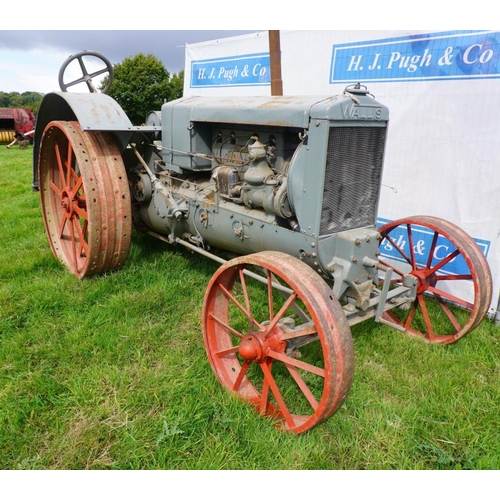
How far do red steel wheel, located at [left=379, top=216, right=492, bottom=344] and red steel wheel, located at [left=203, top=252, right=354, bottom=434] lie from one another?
85 centimetres

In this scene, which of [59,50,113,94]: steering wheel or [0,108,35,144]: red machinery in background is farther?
[0,108,35,144]: red machinery in background

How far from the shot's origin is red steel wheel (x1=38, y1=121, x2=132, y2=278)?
3.29 metres

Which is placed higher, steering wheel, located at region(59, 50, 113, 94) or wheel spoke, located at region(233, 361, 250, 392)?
steering wheel, located at region(59, 50, 113, 94)

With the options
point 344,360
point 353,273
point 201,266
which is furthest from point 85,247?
point 344,360

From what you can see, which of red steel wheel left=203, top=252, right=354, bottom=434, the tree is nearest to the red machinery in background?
the tree

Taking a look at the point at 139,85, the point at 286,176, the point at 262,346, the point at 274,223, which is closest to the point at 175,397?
the point at 262,346

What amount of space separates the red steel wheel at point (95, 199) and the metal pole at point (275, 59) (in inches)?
Result: 53.3

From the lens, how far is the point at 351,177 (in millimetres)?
2531

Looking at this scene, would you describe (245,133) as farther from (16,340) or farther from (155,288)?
(16,340)

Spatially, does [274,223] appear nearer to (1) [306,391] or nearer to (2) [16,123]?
(1) [306,391]

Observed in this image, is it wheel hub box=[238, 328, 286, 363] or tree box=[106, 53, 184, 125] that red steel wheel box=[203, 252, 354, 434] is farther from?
tree box=[106, 53, 184, 125]

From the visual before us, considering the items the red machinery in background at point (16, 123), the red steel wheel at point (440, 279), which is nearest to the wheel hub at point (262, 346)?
the red steel wheel at point (440, 279)

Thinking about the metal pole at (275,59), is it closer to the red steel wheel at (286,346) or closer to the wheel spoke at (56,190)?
the red steel wheel at (286,346)

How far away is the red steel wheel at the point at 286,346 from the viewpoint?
6.23 feet
